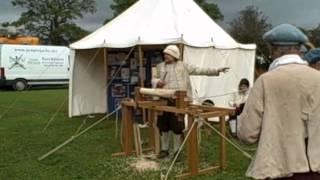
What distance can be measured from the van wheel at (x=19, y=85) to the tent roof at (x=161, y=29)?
15135mm

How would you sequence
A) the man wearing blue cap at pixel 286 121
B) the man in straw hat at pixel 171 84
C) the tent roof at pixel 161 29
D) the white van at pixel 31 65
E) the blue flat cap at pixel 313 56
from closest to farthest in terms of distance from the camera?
the man wearing blue cap at pixel 286 121, the blue flat cap at pixel 313 56, the man in straw hat at pixel 171 84, the tent roof at pixel 161 29, the white van at pixel 31 65

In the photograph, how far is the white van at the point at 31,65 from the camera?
86.1 feet

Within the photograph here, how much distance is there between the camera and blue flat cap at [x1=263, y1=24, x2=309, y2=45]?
3.15 meters

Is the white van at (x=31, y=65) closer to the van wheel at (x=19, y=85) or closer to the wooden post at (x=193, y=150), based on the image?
the van wheel at (x=19, y=85)

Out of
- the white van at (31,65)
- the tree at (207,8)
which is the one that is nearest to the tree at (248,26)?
the tree at (207,8)

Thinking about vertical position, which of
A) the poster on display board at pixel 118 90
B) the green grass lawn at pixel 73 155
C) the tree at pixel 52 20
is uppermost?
the tree at pixel 52 20

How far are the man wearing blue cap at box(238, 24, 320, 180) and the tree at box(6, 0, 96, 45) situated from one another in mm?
54714

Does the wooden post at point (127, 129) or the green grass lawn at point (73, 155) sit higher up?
the wooden post at point (127, 129)

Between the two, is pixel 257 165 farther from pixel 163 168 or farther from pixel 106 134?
pixel 106 134

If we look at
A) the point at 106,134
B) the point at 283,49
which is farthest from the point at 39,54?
the point at 283,49

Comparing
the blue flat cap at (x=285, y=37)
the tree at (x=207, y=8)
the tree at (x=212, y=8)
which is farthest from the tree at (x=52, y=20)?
the blue flat cap at (x=285, y=37)

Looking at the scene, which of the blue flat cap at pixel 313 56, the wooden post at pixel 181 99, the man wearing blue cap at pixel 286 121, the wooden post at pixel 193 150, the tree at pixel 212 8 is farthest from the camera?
the tree at pixel 212 8

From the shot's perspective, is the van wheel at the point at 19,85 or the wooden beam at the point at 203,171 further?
the van wheel at the point at 19,85

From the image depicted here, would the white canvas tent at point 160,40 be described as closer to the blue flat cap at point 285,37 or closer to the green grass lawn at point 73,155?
the green grass lawn at point 73,155
